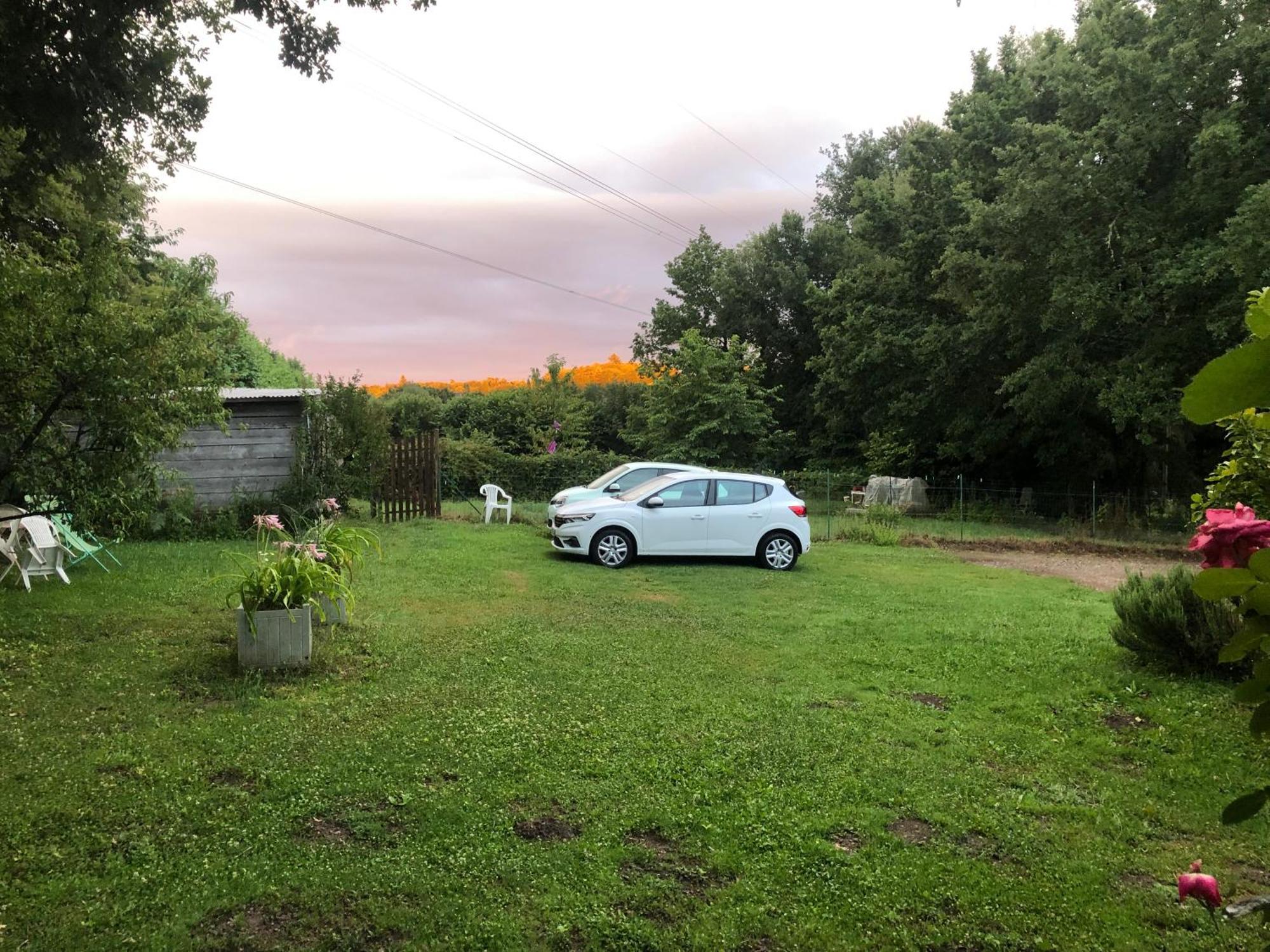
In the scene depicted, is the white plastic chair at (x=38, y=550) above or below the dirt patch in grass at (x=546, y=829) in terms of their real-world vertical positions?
above

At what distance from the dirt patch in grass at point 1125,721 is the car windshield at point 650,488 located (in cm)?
723

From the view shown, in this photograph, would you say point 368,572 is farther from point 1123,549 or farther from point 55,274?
point 1123,549

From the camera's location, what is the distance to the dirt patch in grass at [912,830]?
355 cm

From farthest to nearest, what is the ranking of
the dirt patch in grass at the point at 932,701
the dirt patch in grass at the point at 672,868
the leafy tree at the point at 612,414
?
the leafy tree at the point at 612,414 < the dirt patch in grass at the point at 932,701 < the dirt patch in grass at the point at 672,868

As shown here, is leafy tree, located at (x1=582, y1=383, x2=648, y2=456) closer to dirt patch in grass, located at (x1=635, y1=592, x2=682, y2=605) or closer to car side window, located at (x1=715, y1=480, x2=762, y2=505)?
car side window, located at (x1=715, y1=480, x2=762, y2=505)

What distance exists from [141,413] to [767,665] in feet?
17.3

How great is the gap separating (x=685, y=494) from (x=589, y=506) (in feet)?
4.74

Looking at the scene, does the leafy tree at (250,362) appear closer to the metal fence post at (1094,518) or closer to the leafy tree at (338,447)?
the leafy tree at (338,447)

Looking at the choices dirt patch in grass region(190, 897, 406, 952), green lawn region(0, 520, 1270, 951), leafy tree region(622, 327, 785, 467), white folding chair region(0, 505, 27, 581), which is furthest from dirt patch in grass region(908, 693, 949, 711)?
leafy tree region(622, 327, 785, 467)

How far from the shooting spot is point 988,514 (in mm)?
19469

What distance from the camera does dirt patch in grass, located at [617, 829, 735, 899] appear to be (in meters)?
3.13

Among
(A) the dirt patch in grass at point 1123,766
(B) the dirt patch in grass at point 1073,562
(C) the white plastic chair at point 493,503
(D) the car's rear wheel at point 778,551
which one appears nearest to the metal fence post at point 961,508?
(B) the dirt patch in grass at point 1073,562

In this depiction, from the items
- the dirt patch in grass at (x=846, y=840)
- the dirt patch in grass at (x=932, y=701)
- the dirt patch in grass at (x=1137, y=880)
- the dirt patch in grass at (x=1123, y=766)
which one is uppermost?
the dirt patch in grass at (x=932, y=701)

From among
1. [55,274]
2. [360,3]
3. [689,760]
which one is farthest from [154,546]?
[689,760]
